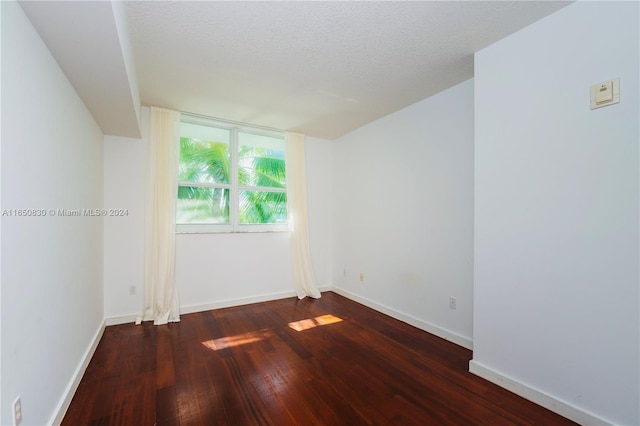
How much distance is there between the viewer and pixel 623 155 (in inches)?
59.2

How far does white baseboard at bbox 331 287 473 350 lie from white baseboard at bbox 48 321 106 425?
9.97 ft

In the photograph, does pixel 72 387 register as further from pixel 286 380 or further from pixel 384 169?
pixel 384 169

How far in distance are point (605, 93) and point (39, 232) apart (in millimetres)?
3249

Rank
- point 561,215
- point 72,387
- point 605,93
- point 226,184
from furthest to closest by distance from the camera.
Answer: point 226,184 < point 72,387 < point 561,215 < point 605,93

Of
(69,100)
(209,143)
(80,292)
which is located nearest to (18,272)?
(80,292)

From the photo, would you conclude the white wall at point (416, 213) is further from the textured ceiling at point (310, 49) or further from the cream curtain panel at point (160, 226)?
the cream curtain panel at point (160, 226)

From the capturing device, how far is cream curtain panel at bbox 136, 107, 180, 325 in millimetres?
3219

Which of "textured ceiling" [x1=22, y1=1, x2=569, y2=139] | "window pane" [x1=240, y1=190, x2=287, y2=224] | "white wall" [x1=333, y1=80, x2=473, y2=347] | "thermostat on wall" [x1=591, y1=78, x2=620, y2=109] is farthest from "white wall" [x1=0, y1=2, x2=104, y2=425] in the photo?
"white wall" [x1=333, y1=80, x2=473, y2=347]

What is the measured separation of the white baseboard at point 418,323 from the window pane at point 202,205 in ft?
7.49

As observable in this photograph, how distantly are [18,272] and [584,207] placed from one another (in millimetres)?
3022

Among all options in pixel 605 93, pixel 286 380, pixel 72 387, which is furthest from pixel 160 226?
pixel 605 93

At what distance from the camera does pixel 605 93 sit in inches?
61.6

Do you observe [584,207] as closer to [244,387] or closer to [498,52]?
[498,52]

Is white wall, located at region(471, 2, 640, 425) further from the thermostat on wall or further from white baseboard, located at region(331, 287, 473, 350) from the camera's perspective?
white baseboard, located at region(331, 287, 473, 350)
